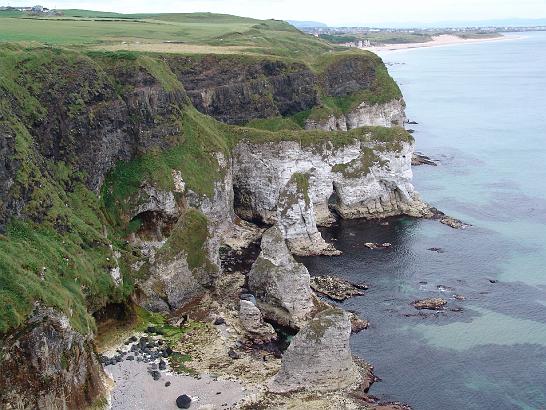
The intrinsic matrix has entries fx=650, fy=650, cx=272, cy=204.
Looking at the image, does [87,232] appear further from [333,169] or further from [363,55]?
[363,55]

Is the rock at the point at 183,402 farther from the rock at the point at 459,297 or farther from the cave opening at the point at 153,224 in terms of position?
the rock at the point at 459,297

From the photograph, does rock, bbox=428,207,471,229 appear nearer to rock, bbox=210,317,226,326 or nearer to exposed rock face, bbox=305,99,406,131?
exposed rock face, bbox=305,99,406,131

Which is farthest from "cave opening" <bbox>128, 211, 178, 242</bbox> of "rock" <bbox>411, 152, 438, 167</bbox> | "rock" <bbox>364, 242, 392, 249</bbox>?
"rock" <bbox>411, 152, 438, 167</bbox>

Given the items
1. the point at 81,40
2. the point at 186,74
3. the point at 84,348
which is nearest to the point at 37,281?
the point at 84,348

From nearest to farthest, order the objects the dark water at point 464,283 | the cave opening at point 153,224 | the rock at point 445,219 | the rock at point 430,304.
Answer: the dark water at point 464,283 → the rock at point 430,304 → the cave opening at point 153,224 → the rock at point 445,219

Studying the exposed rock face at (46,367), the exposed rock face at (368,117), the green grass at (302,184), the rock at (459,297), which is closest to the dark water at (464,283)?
the rock at (459,297)

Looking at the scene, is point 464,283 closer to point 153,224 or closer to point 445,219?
point 445,219
